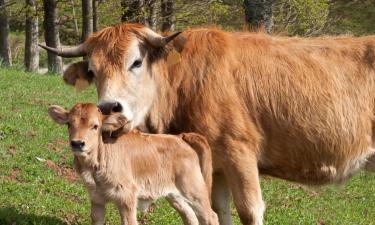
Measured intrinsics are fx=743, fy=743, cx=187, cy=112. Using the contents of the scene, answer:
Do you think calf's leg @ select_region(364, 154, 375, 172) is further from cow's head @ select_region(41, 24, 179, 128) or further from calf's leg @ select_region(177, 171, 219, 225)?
cow's head @ select_region(41, 24, 179, 128)

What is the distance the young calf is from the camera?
670cm

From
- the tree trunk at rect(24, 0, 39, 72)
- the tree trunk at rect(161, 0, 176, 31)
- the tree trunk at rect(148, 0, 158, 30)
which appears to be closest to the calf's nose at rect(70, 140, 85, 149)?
the tree trunk at rect(148, 0, 158, 30)

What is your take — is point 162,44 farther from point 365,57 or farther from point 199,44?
point 365,57

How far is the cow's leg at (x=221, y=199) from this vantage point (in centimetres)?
838

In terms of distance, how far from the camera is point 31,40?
32.3 meters

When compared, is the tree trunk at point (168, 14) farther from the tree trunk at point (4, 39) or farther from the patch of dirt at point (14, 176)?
the patch of dirt at point (14, 176)

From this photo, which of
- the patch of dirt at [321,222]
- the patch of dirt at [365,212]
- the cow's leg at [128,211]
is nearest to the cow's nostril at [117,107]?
the cow's leg at [128,211]

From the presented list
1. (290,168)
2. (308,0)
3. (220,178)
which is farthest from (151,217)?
(308,0)

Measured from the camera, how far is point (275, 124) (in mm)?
8219

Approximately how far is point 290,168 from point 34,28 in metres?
26.0

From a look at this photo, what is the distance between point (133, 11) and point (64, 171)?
1580cm

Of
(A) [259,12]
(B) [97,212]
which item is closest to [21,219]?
(B) [97,212]

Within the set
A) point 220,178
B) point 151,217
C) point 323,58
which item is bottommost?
point 151,217

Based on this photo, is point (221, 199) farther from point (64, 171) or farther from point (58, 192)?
point (64, 171)
